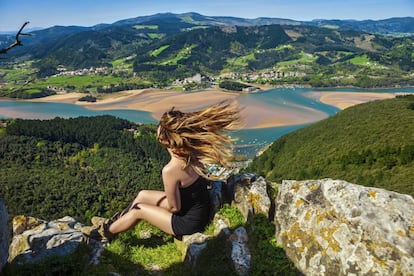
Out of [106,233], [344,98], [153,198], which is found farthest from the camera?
[344,98]

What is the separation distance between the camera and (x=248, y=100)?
516ft

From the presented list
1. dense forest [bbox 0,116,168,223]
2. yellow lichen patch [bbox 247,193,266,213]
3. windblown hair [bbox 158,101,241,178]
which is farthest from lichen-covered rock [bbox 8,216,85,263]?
dense forest [bbox 0,116,168,223]

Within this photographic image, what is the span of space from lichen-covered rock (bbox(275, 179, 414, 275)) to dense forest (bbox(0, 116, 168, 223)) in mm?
53171

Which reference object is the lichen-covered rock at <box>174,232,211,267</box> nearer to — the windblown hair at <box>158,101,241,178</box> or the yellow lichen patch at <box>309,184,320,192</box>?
the windblown hair at <box>158,101,241,178</box>

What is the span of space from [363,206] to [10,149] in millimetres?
101323

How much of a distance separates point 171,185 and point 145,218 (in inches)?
52.0

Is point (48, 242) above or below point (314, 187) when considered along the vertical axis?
below

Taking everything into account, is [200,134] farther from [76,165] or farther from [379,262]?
[76,165]

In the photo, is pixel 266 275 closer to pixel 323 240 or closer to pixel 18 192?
pixel 323 240

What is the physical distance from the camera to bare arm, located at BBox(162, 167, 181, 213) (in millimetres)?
6566

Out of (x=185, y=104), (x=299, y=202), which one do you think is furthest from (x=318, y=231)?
(x=185, y=104)

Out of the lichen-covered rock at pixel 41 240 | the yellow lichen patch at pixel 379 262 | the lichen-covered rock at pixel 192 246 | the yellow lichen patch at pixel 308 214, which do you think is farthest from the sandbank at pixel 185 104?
the yellow lichen patch at pixel 379 262

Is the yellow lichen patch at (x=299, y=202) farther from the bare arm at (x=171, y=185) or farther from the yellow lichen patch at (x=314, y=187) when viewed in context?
the bare arm at (x=171, y=185)

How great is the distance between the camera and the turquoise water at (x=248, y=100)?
105 metres
